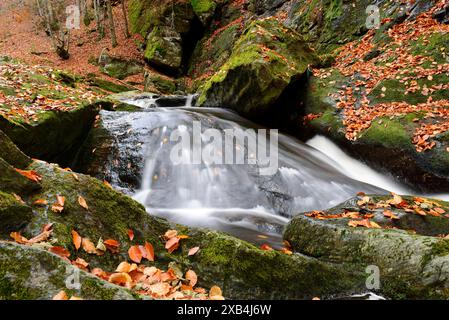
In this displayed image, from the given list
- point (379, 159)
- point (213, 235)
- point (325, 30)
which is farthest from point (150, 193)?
point (325, 30)

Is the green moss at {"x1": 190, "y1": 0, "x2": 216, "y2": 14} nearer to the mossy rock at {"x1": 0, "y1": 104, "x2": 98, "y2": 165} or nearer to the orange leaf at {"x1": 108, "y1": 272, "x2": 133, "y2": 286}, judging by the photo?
the mossy rock at {"x1": 0, "y1": 104, "x2": 98, "y2": 165}

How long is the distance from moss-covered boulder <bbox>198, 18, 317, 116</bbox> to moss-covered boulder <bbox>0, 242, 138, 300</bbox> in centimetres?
755

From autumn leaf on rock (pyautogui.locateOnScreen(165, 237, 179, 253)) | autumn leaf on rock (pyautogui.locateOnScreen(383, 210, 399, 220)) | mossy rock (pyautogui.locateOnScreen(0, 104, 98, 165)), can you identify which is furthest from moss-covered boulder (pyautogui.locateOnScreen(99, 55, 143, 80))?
autumn leaf on rock (pyautogui.locateOnScreen(165, 237, 179, 253))

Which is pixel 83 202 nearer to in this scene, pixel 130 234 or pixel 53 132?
pixel 130 234

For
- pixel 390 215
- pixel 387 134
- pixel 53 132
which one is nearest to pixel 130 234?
pixel 390 215

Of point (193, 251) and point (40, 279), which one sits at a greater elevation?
point (40, 279)

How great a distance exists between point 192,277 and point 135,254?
45 centimetres

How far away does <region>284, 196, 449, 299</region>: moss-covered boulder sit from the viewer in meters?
2.57

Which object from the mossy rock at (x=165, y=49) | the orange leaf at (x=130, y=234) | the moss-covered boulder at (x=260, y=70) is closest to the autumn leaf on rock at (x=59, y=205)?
the orange leaf at (x=130, y=234)

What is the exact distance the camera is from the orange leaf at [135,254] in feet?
7.88

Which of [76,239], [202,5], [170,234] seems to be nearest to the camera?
[76,239]

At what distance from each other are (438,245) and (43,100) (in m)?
6.53

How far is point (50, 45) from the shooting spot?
2114 cm
